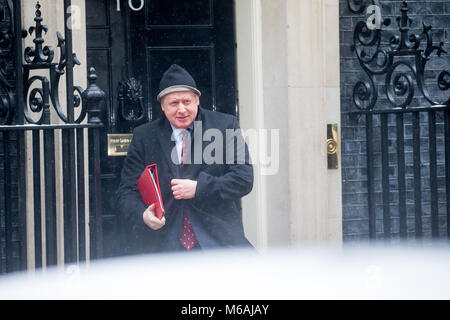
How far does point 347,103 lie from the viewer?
5.36m

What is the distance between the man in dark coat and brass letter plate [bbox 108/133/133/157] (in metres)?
0.67

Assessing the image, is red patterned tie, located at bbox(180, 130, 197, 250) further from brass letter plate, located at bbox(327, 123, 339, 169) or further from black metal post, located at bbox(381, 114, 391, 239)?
black metal post, located at bbox(381, 114, 391, 239)

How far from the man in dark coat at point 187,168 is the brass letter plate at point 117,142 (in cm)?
67

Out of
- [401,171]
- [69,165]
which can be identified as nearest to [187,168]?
[69,165]

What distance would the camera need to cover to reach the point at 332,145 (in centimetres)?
527

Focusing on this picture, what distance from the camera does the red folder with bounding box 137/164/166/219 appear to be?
173 inches

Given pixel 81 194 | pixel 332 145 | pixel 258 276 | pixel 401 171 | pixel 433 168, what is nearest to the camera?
pixel 81 194

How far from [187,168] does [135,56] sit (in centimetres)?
118

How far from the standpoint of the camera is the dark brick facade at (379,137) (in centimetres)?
536

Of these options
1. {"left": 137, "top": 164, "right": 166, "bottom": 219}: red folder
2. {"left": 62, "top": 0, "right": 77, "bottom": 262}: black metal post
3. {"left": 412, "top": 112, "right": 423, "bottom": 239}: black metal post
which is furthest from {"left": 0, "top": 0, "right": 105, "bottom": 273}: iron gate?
{"left": 412, "top": 112, "right": 423, "bottom": 239}: black metal post

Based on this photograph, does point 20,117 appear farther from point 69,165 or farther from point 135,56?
point 135,56

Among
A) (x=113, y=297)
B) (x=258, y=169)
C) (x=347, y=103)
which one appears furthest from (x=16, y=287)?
(x=347, y=103)
